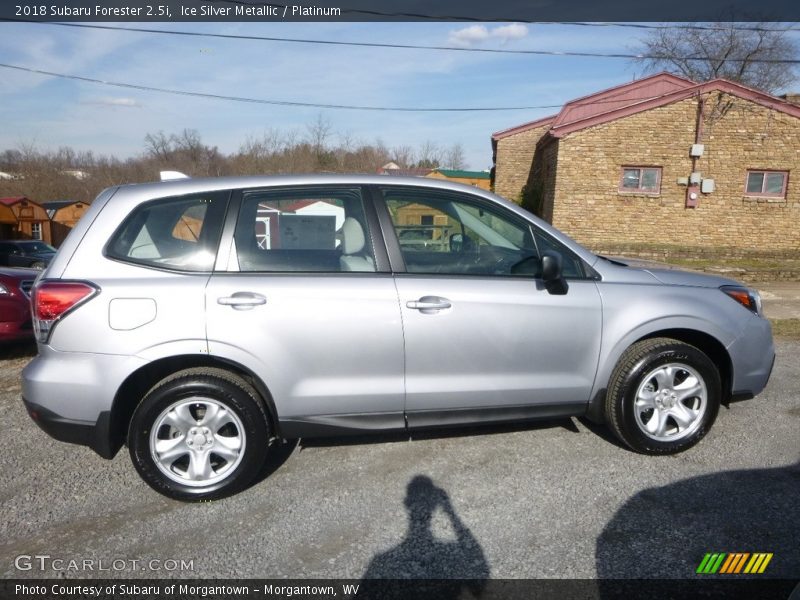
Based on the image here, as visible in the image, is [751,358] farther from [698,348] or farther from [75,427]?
[75,427]

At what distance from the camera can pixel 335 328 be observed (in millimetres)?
3072

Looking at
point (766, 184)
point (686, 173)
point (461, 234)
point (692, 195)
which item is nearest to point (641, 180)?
point (686, 173)

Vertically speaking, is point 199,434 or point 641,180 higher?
point 641,180

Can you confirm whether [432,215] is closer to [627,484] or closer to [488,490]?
[488,490]

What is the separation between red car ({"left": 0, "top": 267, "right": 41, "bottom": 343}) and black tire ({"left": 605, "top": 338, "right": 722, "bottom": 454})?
5576mm

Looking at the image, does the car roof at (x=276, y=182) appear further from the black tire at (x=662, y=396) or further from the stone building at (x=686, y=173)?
the stone building at (x=686, y=173)

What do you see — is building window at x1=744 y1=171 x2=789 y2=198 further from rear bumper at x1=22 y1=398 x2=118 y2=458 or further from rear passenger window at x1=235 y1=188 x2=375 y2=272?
rear bumper at x1=22 y1=398 x2=118 y2=458

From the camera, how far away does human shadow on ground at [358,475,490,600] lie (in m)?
2.39

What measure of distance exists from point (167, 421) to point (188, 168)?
31725 millimetres

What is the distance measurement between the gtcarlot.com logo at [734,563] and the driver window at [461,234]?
1.69 meters

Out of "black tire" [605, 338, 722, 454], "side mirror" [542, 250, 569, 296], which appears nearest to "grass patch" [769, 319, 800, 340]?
"black tire" [605, 338, 722, 454]

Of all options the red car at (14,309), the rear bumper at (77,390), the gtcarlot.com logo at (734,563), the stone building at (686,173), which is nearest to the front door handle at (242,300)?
the rear bumper at (77,390)

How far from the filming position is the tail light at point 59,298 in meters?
2.90

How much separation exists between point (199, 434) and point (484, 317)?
1725 millimetres
